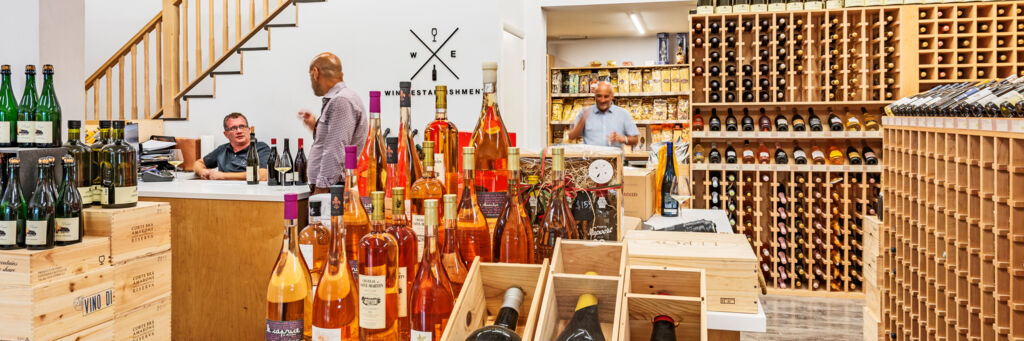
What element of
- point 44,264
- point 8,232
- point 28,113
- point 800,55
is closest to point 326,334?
point 44,264

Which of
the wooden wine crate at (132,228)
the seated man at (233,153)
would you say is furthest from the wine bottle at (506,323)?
the seated man at (233,153)

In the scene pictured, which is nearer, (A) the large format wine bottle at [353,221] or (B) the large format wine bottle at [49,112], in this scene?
(A) the large format wine bottle at [353,221]

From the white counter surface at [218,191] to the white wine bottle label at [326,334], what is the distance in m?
2.22

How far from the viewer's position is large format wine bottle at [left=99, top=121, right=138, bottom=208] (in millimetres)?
2293

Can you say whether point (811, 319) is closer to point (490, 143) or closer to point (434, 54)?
point (434, 54)

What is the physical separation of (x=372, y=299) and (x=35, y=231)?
155cm

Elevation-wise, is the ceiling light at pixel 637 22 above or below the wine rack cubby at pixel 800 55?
above

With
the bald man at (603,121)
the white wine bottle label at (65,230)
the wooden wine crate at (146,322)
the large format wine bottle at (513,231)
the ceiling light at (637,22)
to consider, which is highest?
the ceiling light at (637,22)

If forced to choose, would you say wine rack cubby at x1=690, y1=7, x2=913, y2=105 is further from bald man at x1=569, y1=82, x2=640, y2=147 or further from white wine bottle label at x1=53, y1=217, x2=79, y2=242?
white wine bottle label at x1=53, y1=217, x2=79, y2=242

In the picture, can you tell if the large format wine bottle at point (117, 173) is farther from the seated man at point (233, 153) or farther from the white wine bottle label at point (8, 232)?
the seated man at point (233, 153)

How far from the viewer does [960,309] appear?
257 centimetres

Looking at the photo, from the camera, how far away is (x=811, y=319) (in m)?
4.62

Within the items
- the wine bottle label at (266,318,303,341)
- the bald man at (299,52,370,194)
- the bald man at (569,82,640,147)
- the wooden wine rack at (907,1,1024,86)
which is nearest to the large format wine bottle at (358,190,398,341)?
the wine bottle label at (266,318,303,341)

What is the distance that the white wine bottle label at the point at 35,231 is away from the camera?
1.96 meters
